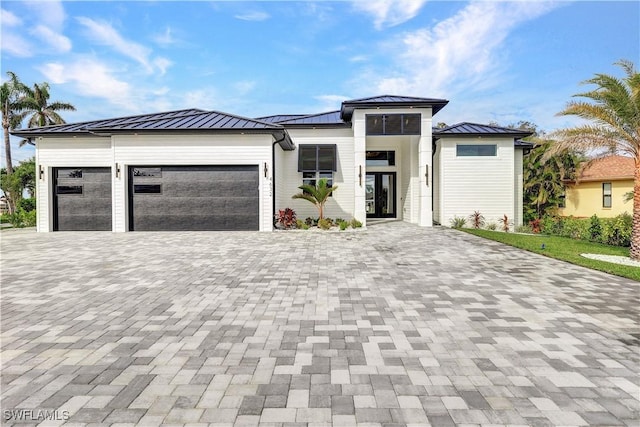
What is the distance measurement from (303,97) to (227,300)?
32.9 m

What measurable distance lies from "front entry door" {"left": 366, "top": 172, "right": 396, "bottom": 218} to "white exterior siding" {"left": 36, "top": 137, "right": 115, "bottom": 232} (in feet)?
46.3

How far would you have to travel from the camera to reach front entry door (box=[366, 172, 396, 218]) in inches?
772

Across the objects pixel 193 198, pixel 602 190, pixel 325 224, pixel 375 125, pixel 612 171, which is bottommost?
pixel 325 224

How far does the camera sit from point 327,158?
672 inches

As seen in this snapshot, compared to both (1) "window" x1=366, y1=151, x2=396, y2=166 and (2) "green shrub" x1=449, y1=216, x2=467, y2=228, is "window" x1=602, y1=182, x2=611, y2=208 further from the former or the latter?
(1) "window" x1=366, y1=151, x2=396, y2=166

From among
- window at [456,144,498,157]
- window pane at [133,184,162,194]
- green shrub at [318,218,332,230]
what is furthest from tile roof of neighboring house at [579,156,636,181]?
window pane at [133,184,162,194]

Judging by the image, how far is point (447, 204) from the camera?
17.1 m

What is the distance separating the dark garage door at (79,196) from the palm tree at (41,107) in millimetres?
20119

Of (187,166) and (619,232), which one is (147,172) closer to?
(187,166)

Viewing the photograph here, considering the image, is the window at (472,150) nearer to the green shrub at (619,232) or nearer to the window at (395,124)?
the window at (395,124)

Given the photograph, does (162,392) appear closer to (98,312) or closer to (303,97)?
(98,312)

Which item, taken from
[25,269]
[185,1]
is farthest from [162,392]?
[185,1]

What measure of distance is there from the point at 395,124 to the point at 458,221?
624cm

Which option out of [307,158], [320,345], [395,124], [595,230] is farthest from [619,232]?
[320,345]
